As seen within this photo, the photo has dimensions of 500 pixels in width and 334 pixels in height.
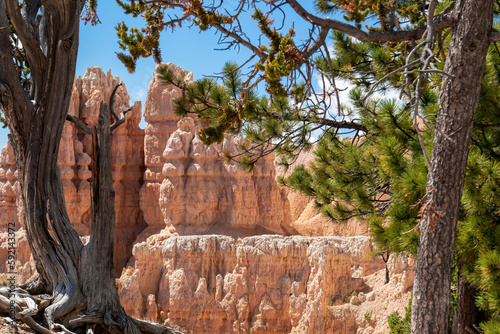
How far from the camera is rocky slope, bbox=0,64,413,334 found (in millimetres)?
15938

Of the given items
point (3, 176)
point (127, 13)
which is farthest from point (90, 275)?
point (3, 176)

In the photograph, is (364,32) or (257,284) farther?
(257,284)

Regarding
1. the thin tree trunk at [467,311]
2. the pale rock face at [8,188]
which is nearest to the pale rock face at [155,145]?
the pale rock face at [8,188]

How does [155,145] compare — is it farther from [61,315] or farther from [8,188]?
[61,315]

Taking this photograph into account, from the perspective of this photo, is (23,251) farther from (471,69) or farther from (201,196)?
(471,69)

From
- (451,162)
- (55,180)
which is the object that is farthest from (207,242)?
(451,162)

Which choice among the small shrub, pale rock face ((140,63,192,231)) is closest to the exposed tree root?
the small shrub

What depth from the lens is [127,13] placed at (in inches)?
253

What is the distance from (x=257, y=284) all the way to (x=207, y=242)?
2.33 m

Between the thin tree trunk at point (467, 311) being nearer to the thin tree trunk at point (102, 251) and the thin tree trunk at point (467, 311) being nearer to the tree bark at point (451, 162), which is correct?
the tree bark at point (451, 162)

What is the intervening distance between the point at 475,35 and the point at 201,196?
61.4 ft

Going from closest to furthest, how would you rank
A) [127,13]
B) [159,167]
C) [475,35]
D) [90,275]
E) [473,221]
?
[475,35] → [473,221] → [90,275] → [127,13] → [159,167]

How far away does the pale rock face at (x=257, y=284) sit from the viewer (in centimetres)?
1562

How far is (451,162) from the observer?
4496mm
